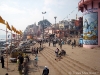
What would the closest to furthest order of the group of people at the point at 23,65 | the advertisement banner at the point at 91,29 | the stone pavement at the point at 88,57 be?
the stone pavement at the point at 88,57 < the group of people at the point at 23,65 < the advertisement banner at the point at 91,29

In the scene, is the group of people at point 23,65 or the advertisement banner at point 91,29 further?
the advertisement banner at point 91,29

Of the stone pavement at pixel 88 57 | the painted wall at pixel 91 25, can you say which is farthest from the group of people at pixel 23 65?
the painted wall at pixel 91 25

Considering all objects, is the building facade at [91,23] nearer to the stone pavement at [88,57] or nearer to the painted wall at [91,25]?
the painted wall at [91,25]

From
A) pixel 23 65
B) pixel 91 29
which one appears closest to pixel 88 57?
pixel 23 65

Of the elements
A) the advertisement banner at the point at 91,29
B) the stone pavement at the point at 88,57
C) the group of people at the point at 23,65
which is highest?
the advertisement banner at the point at 91,29

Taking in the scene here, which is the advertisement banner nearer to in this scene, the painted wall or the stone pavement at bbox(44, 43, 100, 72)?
the painted wall

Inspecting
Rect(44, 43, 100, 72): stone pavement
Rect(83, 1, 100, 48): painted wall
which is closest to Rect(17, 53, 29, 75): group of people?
Rect(44, 43, 100, 72): stone pavement

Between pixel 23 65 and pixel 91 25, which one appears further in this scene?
pixel 91 25

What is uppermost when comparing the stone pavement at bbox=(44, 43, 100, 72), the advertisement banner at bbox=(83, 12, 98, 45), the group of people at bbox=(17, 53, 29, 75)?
the advertisement banner at bbox=(83, 12, 98, 45)

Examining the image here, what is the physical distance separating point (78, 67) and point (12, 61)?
33.6 ft

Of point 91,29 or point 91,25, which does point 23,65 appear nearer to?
point 91,29

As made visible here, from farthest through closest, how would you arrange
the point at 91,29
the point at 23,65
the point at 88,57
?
1. the point at 91,29
2. the point at 88,57
3. the point at 23,65

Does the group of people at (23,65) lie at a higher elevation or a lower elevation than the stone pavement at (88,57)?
lower

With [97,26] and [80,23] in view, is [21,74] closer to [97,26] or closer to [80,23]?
[97,26]
